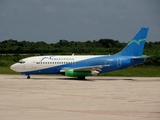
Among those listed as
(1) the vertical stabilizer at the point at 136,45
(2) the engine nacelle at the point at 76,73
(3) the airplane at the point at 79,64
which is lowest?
(2) the engine nacelle at the point at 76,73

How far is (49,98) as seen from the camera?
93.1ft

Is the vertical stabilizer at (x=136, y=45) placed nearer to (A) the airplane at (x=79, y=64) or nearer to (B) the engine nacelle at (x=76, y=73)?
(A) the airplane at (x=79, y=64)

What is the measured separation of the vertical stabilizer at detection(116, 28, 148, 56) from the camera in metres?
54.8

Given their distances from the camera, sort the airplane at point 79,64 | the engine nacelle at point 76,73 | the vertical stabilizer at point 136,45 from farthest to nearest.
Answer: the vertical stabilizer at point 136,45 → the airplane at point 79,64 → the engine nacelle at point 76,73

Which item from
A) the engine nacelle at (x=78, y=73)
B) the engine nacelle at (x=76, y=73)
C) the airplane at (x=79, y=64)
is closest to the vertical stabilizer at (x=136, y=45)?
the airplane at (x=79, y=64)

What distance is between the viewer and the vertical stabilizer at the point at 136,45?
54844 mm

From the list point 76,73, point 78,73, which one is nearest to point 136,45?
point 78,73

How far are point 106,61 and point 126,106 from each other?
1185 inches

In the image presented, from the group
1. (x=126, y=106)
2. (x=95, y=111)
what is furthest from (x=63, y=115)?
(x=126, y=106)

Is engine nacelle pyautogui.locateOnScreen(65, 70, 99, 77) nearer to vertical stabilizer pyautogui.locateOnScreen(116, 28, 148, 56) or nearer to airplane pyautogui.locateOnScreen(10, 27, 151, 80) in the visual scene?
airplane pyautogui.locateOnScreen(10, 27, 151, 80)

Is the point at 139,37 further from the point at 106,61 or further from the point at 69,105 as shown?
the point at 69,105

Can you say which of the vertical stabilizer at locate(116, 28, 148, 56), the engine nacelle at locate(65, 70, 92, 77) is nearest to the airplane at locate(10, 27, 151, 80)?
the engine nacelle at locate(65, 70, 92, 77)

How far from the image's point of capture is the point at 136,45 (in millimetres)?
54875

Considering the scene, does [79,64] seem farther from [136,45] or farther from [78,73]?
[136,45]
